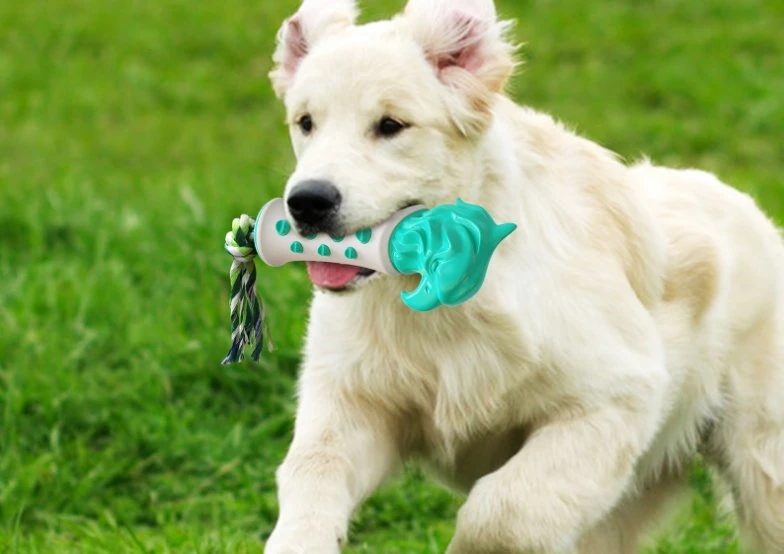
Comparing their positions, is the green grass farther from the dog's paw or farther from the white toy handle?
the white toy handle

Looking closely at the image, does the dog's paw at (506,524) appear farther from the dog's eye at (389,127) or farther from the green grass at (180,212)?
the green grass at (180,212)

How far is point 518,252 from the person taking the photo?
495 cm

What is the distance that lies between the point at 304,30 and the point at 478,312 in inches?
39.5

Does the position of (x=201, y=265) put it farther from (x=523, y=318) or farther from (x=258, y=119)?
(x=258, y=119)

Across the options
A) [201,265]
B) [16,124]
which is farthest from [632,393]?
[16,124]

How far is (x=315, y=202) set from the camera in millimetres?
4402

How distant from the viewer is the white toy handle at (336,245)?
4.47 metres

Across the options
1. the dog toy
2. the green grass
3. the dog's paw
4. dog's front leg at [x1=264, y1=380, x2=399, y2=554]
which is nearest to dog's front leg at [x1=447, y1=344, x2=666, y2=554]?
the dog's paw

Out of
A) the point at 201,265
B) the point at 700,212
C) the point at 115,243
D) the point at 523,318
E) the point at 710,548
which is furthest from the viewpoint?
the point at 115,243

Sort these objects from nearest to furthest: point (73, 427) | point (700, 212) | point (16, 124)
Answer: point (700, 212) → point (73, 427) → point (16, 124)

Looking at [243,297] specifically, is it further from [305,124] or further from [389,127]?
[389,127]

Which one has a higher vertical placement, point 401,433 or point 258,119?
point 401,433

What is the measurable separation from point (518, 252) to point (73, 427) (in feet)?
8.96

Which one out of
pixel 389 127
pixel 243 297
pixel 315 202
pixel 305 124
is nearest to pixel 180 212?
pixel 243 297
